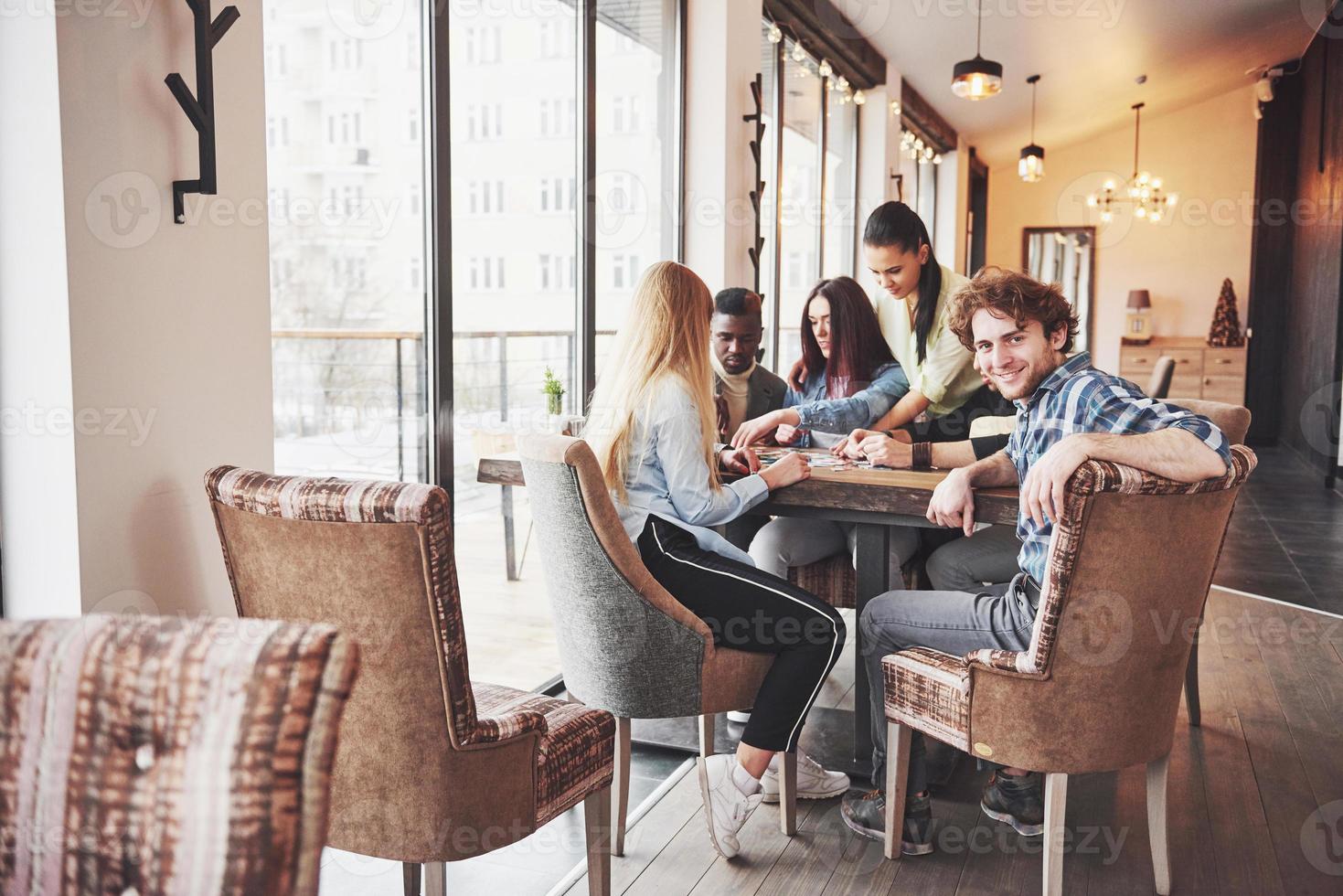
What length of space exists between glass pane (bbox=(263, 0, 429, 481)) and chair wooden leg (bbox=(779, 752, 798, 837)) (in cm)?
127

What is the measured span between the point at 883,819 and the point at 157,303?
1.84m

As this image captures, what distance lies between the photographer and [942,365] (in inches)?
128

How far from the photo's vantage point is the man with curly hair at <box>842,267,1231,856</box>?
1854 mm

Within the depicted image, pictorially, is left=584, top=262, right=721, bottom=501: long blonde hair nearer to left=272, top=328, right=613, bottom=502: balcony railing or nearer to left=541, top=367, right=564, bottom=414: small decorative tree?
left=272, top=328, right=613, bottom=502: balcony railing

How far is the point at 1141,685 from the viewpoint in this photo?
76.8 inches

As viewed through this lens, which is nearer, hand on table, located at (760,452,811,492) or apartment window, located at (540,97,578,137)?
hand on table, located at (760,452,811,492)

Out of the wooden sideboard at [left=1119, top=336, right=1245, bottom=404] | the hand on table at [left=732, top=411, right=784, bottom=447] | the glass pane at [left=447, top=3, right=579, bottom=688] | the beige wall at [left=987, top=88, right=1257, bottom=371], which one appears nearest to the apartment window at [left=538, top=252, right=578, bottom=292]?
the glass pane at [left=447, top=3, right=579, bottom=688]

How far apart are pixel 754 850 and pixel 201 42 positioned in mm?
1920

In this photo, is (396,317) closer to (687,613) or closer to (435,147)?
(435,147)

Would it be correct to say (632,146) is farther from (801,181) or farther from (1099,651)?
(1099,651)

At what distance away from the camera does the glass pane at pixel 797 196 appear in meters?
6.05

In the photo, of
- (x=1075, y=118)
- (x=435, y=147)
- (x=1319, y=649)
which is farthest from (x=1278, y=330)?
(x=435, y=147)

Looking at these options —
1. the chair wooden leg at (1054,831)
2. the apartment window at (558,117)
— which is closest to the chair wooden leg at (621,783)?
the chair wooden leg at (1054,831)

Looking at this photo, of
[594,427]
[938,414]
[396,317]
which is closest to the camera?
[594,427]
